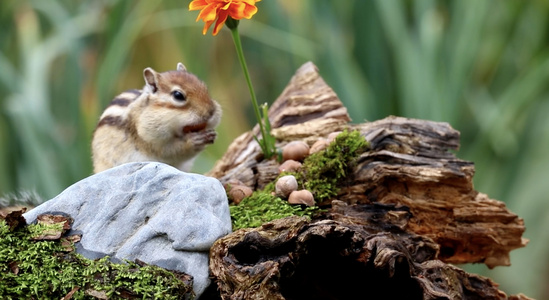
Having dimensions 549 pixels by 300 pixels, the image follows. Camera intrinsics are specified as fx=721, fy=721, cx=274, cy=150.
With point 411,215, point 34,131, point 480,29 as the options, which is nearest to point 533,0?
point 480,29

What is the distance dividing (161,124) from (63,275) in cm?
99

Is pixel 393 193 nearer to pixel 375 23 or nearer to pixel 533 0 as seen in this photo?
pixel 375 23

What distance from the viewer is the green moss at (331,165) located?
2260mm

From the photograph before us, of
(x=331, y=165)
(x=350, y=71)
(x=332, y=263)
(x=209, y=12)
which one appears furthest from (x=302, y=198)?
(x=350, y=71)

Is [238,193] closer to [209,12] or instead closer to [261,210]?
[261,210]

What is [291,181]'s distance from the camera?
221cm

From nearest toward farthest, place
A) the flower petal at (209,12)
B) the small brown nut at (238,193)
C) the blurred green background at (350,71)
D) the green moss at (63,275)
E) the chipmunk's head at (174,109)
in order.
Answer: the green moss at (63,275) → the flower petal at (209,12) → the small brown nut at (238,193) → the chipmunk's head at (174,109) → the blurred green background at (350,71)

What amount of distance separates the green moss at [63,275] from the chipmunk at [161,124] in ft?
2.94

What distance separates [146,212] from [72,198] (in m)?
0.21

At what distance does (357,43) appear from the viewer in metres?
4.32

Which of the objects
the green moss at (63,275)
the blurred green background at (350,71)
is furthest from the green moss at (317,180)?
the blurred green background at (350,71)

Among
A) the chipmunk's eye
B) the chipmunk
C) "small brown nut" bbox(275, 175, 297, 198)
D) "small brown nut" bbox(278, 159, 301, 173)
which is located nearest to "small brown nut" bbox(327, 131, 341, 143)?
"small brown nut" bbox(278, 159, 301, 173)

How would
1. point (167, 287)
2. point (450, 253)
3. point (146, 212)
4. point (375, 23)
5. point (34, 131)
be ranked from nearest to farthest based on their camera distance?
point (167, 287) < point (146, 212) < point (450, 253) < point (34, 131) < point (375, 23)

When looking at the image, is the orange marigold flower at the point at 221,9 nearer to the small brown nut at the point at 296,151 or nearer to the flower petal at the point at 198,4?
the flower petal at the point at 198,4
